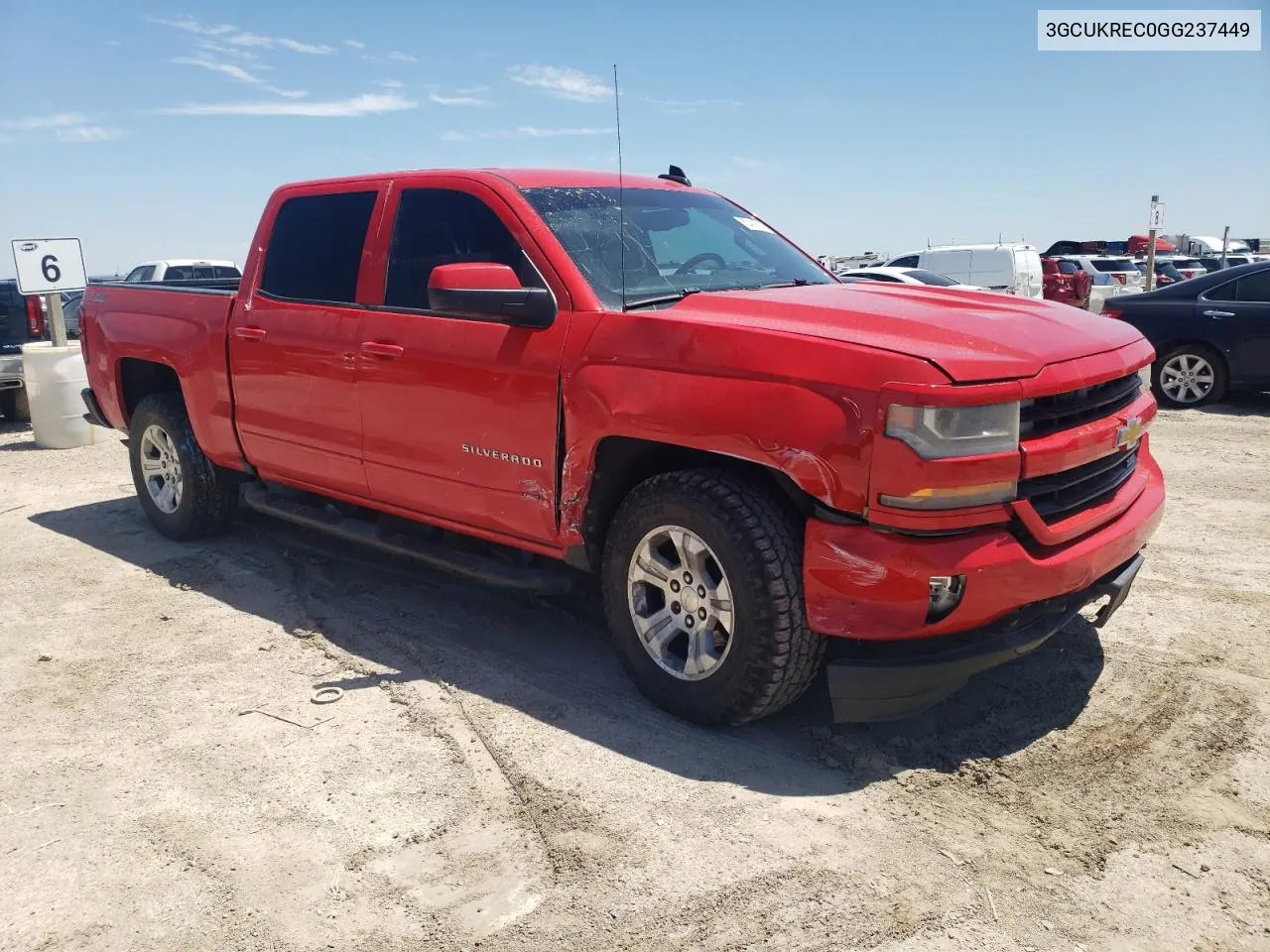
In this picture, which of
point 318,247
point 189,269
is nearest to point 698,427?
point 318,247

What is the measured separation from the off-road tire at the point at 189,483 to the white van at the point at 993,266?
16.7 m

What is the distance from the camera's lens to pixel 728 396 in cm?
327

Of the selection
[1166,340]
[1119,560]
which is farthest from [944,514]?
[1166,340]

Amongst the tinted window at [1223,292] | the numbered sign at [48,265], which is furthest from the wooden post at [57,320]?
the tinted window at [1223,292]

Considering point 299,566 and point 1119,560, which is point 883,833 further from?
point 299,566

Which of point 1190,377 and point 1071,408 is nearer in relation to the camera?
point 1071,408

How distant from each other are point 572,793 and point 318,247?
9.92ft

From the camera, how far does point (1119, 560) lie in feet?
11.7

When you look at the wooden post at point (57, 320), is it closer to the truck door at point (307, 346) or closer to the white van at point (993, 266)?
the truck door at point (307, 346)

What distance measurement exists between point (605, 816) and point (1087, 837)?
4.57ft

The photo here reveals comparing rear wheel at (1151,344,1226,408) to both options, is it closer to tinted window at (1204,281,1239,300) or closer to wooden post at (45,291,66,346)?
tinted window at (1204,281,1239,300)

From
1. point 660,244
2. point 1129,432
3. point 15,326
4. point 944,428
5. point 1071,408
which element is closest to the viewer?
point 944,428

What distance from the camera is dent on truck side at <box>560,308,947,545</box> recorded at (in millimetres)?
3041

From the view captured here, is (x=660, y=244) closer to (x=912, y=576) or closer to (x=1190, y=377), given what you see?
(x=912, y=576)
